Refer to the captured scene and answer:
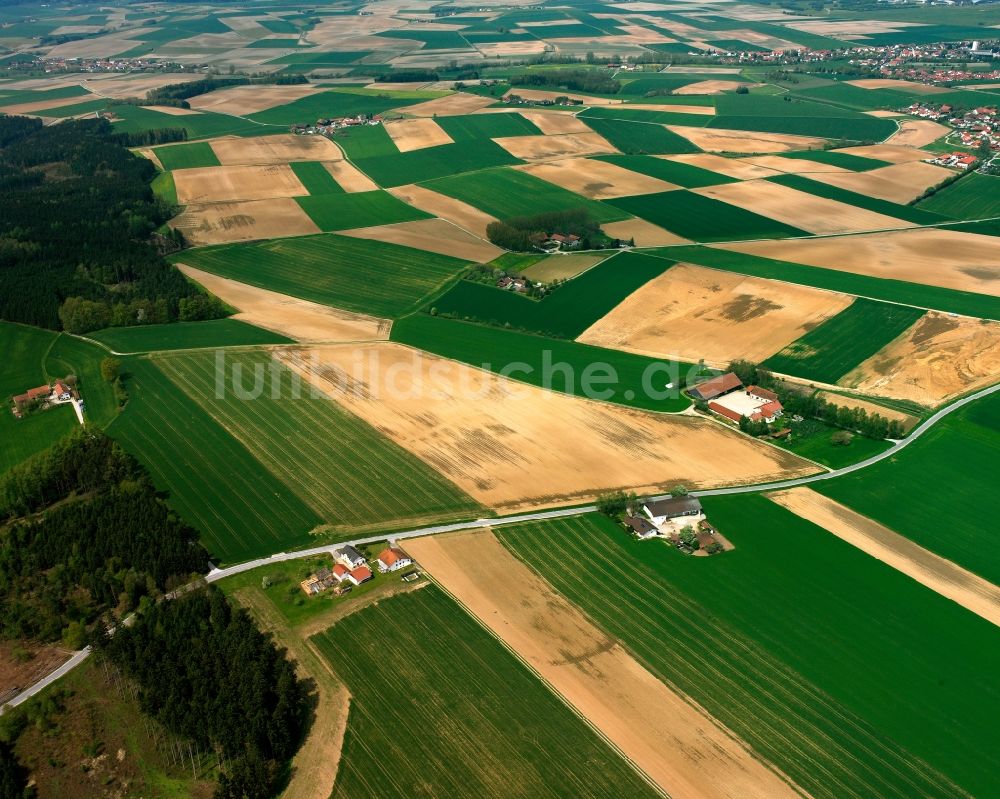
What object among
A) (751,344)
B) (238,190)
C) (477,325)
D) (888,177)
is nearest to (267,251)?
(238,190)

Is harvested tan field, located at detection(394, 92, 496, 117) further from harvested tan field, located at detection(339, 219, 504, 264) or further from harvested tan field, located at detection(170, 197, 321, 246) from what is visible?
harvested tan field, located at detection(339, 219, 504, 264)

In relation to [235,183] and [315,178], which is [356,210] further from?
[235,183]

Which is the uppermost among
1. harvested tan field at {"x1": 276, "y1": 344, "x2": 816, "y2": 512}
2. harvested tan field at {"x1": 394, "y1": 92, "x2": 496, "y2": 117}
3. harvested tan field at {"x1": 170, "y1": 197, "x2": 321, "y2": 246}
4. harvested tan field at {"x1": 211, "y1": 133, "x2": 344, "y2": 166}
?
harvested tan field at {"x1": 394, "y1": 92, "x2": 496, "y2": 117}

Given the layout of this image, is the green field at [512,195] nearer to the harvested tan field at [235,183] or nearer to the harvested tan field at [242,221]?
the harvested tan field at [242,221]

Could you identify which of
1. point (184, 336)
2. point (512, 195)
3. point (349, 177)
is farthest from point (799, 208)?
point (184, 336)

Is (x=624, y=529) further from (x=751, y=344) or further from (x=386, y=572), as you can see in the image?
(x=751, y=344)

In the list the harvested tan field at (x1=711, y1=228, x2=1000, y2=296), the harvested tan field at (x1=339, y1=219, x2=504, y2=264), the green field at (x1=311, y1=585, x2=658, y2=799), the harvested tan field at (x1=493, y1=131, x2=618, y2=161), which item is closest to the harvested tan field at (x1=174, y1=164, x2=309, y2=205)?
the harvested tan field at (x1=339, y1=219, x2=504, y2=264)

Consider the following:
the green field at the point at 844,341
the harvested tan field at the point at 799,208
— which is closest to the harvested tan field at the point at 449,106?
the harvested tan field at the point at 799,208
